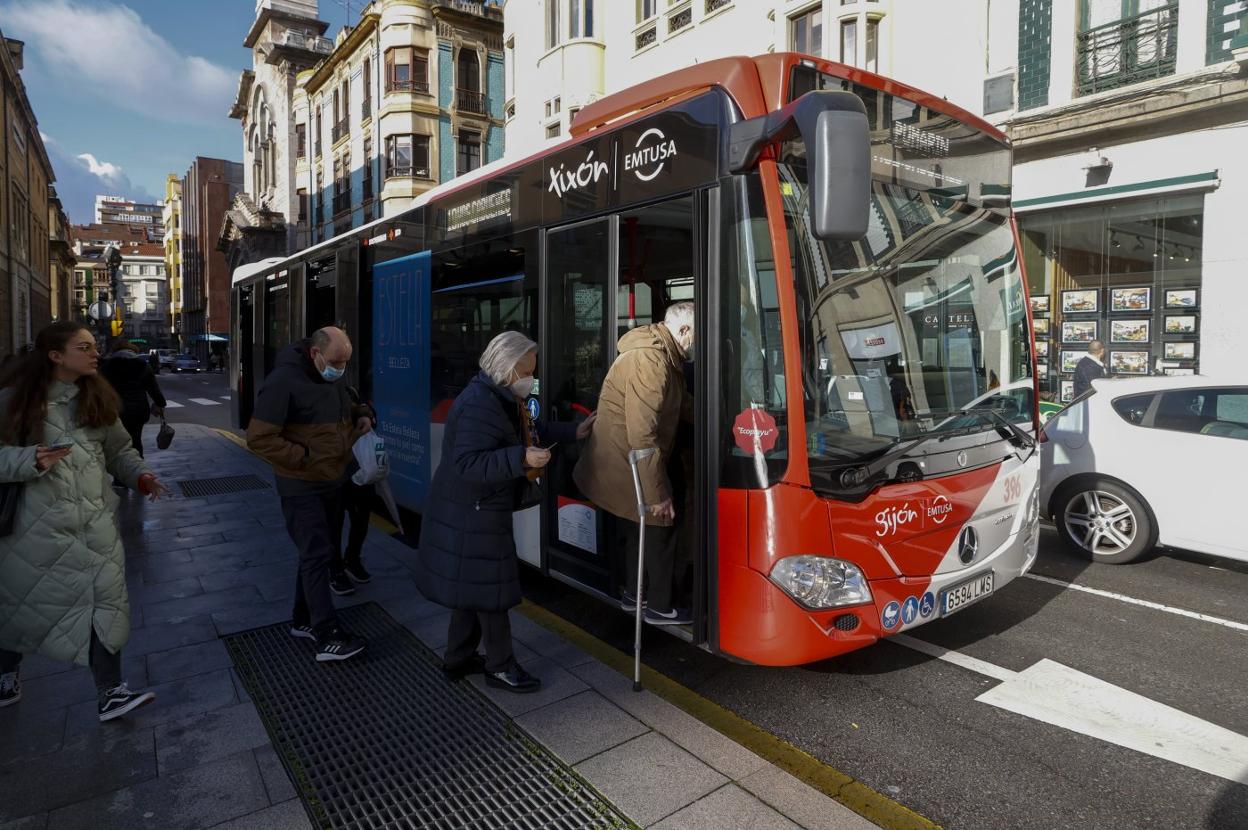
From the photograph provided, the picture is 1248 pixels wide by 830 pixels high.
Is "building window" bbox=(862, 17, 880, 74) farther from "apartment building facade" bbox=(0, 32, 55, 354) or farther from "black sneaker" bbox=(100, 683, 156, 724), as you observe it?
"apartment building facade" bbox=(0, 32, 55, 354)

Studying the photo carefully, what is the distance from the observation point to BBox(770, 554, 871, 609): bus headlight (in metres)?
3.45

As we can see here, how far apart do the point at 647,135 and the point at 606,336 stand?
1.07 m

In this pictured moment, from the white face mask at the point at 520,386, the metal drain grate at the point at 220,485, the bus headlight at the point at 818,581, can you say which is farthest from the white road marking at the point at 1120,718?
the metal drain grate at the point at 220,485

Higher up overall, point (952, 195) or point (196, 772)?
point (952, 195)

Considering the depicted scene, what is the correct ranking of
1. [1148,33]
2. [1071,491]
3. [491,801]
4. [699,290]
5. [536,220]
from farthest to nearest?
1. [1148,33]
2. [1071,491]
3. [536,220]
4. [699,290]
5. [491,801]

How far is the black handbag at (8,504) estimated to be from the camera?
3.33m

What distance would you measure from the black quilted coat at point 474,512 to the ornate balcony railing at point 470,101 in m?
36.5

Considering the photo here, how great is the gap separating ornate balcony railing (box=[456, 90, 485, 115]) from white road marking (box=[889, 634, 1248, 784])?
37.0 m

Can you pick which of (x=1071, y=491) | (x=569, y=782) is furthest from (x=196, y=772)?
(x=1071, y=491)

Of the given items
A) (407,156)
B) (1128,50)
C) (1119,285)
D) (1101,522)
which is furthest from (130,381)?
(407,156)

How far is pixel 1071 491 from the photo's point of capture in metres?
6.69

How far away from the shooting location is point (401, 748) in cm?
345

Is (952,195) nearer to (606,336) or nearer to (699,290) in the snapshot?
(699,290)

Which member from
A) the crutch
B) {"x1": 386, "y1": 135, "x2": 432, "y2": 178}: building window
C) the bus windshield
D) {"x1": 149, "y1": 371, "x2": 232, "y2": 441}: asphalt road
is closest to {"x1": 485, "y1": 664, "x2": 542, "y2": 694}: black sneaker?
the crutch
